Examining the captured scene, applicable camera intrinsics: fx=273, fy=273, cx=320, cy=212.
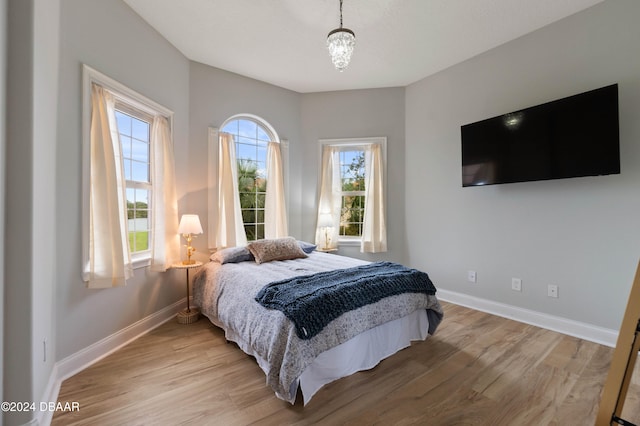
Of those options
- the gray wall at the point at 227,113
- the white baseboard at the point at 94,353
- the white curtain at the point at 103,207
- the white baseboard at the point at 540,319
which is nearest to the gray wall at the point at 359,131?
the gray wall at the point at 227,113

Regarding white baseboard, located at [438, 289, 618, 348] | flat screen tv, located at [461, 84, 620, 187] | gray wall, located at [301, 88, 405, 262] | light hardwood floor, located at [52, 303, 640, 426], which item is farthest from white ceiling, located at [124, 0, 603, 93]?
light hardwood floor, located at [52, 303, 640, 426]

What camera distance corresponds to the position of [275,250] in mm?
3092

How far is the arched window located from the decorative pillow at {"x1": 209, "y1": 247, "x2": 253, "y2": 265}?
0.82 metres


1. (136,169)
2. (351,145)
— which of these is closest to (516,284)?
(351,145)

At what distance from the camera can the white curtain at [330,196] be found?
410cm

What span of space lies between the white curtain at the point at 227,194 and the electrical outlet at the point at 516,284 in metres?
3.28

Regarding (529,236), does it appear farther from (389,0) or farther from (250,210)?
(250,210)

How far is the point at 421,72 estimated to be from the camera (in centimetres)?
362

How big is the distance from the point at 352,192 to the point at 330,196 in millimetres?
365

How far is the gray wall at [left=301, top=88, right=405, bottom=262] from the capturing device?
161 inches

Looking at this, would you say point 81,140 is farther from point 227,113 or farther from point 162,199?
point 227,113

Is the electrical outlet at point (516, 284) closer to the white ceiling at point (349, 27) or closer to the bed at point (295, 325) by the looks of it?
the bed at point (295, 325)

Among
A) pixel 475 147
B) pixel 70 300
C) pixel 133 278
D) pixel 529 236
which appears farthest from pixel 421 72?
pixel 70 300

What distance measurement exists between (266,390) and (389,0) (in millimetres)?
3181
